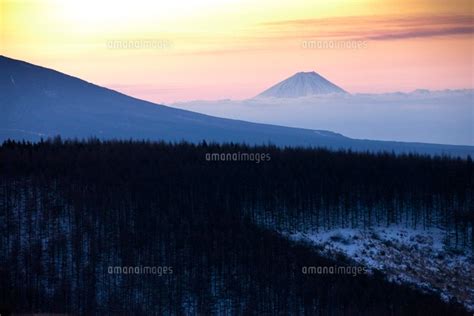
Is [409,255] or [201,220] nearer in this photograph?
[409,255]

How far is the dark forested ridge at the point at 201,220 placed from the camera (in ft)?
280

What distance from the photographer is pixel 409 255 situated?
94.4m

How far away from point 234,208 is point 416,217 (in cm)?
1823

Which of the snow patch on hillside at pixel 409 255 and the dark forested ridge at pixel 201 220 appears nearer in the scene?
the dark forested ridge at pixel 201 220

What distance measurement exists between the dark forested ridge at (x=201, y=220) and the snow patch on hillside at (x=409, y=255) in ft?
6.52

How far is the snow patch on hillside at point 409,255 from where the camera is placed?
87688 mm

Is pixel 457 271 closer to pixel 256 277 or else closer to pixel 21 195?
pixel 256 277

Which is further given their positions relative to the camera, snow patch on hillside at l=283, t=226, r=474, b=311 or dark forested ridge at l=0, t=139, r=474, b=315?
snow patch on hillside at l=283, t=226, r=474, b=311

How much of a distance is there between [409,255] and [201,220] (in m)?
20.7

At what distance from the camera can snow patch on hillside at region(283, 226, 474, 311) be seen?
87.7 m

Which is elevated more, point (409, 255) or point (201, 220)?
point (201, 220)

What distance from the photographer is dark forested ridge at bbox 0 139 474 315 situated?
85.4 meters

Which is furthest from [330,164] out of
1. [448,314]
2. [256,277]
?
[448,314]

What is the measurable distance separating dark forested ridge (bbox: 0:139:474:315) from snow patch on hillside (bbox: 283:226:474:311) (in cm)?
199
